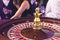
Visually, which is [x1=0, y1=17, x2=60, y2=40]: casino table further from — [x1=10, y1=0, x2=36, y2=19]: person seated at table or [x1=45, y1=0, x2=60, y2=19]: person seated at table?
[x1=10, y1=0, x2=36, y2=19]: person seated at table

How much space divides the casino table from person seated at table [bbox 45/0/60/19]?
0.34m

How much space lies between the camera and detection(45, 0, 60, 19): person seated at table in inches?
67.3

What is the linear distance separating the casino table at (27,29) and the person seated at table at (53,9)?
0.34 meters

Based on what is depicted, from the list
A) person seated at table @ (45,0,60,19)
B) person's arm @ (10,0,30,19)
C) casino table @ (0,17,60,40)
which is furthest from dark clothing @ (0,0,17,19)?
casino table @ (0,17,60,40)

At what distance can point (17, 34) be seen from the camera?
1138 millimetres

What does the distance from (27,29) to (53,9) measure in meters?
0.63

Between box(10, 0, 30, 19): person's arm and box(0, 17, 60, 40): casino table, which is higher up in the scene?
box(10, 0, 30, 19): person's arm

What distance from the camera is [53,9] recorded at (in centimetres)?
175

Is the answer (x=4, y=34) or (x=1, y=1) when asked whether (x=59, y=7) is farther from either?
(x=4, y=34)

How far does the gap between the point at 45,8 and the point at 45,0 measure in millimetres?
94

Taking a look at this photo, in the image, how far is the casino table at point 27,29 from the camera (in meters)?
1.10

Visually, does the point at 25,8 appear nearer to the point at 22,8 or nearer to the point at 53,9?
the point at 22,8

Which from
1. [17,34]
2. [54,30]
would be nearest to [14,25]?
[17,34]

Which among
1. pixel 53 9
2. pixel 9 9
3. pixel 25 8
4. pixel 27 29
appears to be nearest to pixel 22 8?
pixel 25 8
